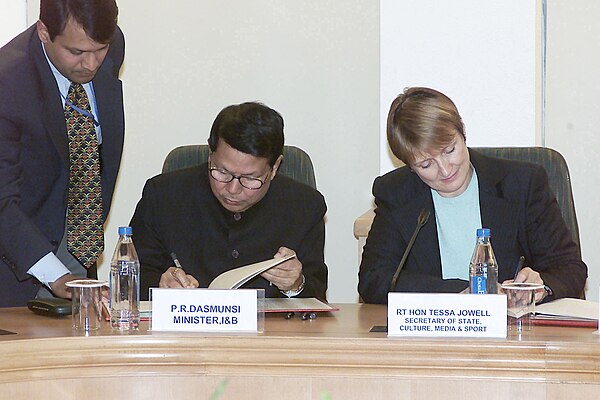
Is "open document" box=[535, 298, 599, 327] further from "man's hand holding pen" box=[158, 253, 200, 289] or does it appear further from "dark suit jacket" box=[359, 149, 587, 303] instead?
"man's hand holding pen" box=[158, 253, 200, 289]

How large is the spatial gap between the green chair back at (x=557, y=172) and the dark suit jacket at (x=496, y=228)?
0.33 feet

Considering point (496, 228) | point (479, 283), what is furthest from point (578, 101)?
point (479, 283)

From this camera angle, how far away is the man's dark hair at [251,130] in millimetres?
2410

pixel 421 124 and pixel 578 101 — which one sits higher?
pixel 578 101

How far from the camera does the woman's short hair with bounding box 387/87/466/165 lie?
229 centimetres

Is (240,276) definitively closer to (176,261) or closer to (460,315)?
(176,261)

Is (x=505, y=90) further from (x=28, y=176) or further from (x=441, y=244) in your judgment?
(x=28, y=176)

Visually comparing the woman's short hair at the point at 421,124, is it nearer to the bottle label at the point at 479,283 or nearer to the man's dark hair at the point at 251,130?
the man's dark hair at the point at 251,130

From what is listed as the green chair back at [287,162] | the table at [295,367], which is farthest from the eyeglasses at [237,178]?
the table at [295,367]

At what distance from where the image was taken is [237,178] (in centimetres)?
246

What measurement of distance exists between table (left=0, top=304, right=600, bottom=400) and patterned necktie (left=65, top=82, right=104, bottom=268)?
0.88 m

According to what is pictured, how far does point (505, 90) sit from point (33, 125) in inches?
55.4

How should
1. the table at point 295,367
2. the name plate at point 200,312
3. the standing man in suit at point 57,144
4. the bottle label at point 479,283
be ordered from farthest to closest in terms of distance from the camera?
the standing man in suit at point 57,144
the bottle label at point 479,283
the name plate at point 200,312
the table at point 295,367

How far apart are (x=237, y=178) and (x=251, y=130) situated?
0.14 meters
